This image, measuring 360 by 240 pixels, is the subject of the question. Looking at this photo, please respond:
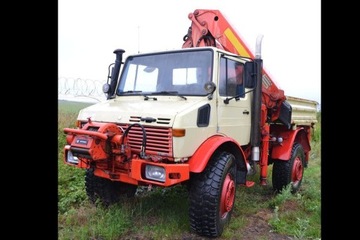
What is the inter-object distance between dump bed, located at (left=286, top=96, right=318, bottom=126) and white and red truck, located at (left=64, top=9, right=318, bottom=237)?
0.31 m

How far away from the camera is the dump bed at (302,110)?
5.50 metres

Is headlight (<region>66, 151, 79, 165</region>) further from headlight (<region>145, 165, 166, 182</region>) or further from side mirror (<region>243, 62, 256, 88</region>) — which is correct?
side mirror (<region>243, 62, 256, 88</region>)

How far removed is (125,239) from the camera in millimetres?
3586

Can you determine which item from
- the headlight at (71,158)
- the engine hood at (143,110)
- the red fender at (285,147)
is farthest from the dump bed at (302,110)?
the headlight at (71,158)

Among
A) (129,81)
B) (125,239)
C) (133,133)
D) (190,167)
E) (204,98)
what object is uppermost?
(129,81)

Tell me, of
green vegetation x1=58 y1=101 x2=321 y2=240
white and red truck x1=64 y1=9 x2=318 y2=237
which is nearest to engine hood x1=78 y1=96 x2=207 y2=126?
white and red truck x1=64 y1=9 x2=318 y2=237

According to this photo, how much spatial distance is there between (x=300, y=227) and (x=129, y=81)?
296 centimetres

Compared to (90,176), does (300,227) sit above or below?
below

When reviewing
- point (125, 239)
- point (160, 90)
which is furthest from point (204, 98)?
point (125, 239)

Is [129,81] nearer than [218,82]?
No

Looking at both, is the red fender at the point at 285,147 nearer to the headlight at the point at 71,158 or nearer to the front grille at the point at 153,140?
the front grille at the point at 153,140

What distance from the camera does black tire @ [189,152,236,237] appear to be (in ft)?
11.5

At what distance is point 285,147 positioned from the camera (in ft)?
17.9

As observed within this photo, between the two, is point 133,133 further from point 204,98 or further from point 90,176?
point 90,176
